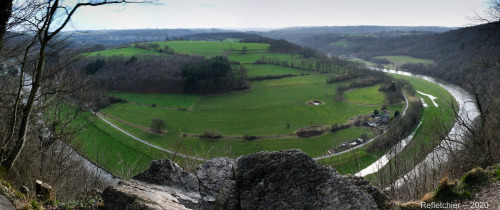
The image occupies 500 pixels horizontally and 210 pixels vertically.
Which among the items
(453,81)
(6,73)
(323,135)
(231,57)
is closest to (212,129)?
(323,135)

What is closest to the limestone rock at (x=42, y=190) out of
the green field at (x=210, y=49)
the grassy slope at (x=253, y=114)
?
the grassy slope at (x=253, y=114)

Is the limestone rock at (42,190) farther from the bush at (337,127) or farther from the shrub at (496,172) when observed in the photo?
the bush at (337,127)

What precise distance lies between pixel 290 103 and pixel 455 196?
62570mm

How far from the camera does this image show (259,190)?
7.55 metres

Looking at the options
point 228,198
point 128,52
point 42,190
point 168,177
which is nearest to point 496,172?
point 228,198

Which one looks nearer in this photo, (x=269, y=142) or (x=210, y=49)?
(x=269, y=142)

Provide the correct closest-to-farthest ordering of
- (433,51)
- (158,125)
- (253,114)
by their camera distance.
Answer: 1. (158,125)
2. (253,114)
3. (433,51)

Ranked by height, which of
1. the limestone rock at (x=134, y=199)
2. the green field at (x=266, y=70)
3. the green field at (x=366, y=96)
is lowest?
the green field at (x=366, y=96)

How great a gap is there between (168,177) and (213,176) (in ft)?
4.48

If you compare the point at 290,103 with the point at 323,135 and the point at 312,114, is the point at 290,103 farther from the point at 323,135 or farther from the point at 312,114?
the point at 323,135

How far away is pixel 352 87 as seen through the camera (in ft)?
279

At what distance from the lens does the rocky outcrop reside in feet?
23.2

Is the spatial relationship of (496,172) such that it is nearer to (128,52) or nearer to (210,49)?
(128,52)

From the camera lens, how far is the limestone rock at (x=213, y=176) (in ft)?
28.8
